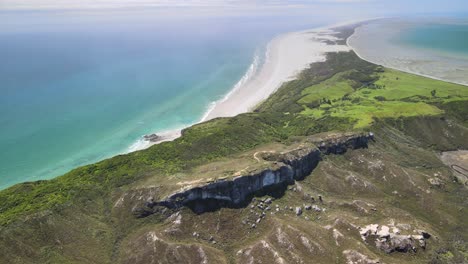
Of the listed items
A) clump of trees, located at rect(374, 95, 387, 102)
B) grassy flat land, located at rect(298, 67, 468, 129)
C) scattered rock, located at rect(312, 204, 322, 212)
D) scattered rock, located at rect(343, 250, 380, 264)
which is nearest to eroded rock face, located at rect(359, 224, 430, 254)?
scattered rock, located at rect(343, 250, 380, 264)

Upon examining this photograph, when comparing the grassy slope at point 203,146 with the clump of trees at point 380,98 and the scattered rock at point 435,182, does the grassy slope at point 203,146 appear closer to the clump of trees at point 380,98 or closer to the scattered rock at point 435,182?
the clump of trees at point 380,98

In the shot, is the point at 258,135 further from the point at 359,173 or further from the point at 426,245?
the point at 426,245

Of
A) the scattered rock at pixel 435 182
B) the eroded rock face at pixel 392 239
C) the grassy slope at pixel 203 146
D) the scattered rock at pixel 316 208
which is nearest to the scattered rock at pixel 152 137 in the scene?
the grassy slope at pixel 203 146

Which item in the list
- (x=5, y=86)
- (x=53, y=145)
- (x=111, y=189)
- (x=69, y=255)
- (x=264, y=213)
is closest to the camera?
(x=69, y=255)

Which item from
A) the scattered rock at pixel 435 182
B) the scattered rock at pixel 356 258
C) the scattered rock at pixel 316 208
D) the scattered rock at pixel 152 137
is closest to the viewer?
the scattered rock at pixel 356 258

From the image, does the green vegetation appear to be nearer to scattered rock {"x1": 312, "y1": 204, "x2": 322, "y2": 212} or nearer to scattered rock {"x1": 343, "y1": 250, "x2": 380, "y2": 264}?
scattered rock {"x1": 312, "y1": 204, "x2": 322, "y2": 212}

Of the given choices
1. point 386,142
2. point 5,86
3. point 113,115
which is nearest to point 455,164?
point 386,142
